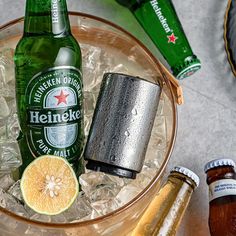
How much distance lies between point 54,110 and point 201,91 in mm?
409

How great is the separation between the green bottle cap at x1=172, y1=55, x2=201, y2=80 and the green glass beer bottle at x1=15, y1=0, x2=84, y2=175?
0.23 meters

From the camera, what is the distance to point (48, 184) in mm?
1064

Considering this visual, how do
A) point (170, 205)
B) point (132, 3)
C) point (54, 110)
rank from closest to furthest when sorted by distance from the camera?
point (54, 110)
point (170, 205)
point (132, 3)

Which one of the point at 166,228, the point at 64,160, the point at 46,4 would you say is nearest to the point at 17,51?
the point at 46,4

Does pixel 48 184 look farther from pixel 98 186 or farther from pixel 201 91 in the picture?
pixel 201 91

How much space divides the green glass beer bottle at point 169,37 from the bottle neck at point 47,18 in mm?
226

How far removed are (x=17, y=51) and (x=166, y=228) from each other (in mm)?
400

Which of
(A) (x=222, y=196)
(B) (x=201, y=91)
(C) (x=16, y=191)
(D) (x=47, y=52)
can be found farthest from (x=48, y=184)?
(B) (x=201, y=91)

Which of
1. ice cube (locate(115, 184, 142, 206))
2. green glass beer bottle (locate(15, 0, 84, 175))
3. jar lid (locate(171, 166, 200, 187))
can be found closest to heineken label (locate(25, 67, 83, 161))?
green glass beer bottle (locate(15, 0, 84, 175))

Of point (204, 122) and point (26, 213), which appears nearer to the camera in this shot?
point (26, 213)

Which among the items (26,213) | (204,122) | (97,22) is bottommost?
(26,213)

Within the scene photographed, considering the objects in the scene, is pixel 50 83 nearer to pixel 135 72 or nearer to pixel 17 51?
pixel 17 51

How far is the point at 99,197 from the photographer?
1136 millimetres

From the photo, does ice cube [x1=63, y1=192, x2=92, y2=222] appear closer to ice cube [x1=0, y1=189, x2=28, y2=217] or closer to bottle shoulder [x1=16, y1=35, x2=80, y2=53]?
ice cube [x1=0, y1=189, x2=28, y2=217]
